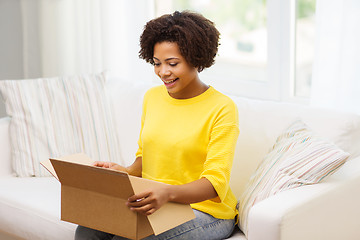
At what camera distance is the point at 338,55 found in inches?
95.0

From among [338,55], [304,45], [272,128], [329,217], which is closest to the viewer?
[329,217]

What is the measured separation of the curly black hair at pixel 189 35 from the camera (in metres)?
1.77

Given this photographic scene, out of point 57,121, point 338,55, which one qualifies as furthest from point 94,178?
point 338,55

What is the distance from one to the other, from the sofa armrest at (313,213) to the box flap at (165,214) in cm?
19

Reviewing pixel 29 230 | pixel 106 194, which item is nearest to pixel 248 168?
pixel 106 194

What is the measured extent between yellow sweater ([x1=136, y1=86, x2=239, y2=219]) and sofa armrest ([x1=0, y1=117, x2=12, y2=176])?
34.4 inches

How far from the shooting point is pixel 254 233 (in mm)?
1609

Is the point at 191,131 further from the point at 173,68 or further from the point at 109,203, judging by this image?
the point at 109,203

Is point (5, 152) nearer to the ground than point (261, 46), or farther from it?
nearer to the ground

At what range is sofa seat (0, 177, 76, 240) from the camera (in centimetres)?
211

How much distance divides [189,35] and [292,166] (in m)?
0.52

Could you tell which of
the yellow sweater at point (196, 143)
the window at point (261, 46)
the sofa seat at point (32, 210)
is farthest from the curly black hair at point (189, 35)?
the window at point (261, 46)

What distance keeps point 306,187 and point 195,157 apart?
351 mm

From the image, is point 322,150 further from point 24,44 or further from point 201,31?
point 24,44
